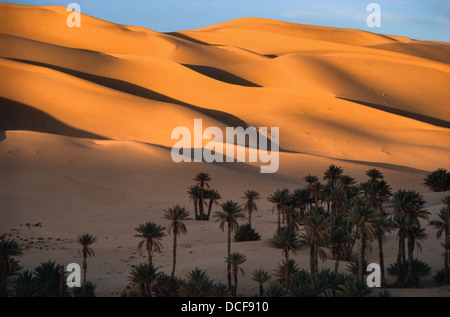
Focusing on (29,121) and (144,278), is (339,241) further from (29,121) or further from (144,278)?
(29,121)

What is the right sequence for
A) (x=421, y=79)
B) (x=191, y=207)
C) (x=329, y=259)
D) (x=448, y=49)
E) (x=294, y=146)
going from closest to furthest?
1. (x=329, y=259)
2. (x=191, y=207)
3. (x=294, y=146)
4. (x=421, y=79)
5. (x=448, y=49)

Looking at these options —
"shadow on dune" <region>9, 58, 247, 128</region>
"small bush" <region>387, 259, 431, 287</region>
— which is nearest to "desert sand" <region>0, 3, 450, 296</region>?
"shadow on dune" <region>9, 58, 247, 128</region>

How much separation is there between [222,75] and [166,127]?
3431 centimetres

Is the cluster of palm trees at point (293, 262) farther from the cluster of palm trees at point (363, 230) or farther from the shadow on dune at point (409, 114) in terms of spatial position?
the shadow on dune at point (409, 114)

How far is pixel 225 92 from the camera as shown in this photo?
90.4m

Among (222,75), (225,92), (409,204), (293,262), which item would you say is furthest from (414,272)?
(222,75)

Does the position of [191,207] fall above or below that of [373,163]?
below

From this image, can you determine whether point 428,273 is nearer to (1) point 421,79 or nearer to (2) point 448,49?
(1) point 421,79

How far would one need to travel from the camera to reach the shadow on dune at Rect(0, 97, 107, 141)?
225 feet

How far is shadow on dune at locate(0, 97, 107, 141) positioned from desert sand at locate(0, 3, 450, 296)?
250 mm

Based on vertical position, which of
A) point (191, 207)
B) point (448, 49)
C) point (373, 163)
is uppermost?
point (448, 49)

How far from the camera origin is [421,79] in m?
107

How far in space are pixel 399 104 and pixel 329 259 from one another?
7191cm
